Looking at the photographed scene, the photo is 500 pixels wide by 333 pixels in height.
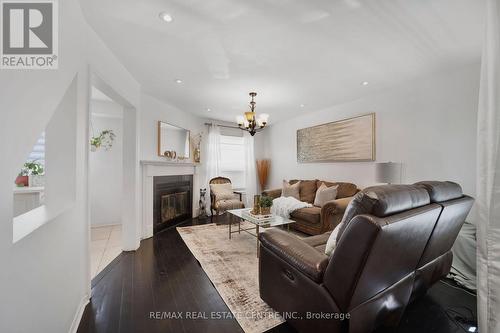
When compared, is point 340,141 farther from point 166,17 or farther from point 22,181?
point 22,181

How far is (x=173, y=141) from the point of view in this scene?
425 centimetres

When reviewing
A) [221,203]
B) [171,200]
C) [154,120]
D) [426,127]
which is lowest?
[221,203]

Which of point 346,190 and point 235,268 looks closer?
point 235,268

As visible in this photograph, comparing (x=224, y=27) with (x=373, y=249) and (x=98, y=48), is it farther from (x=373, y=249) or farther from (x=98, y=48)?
(x=373, y=249)

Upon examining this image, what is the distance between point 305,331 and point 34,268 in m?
1.61

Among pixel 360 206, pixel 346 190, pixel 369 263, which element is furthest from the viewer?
pixel 346 190

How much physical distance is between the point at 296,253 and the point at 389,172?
226 cm

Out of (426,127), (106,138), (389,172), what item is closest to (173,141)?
(106,138)

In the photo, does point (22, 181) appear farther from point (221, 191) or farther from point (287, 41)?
point (287, 41)

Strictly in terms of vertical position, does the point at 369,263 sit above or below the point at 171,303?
above

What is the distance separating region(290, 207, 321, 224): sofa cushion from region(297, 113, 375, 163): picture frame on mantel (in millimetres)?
1203

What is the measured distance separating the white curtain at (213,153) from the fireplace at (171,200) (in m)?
0.54

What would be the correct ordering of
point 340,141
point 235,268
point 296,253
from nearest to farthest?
point 296,253
point 235,268
point 340,141

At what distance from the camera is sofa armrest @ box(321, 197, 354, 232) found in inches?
125
